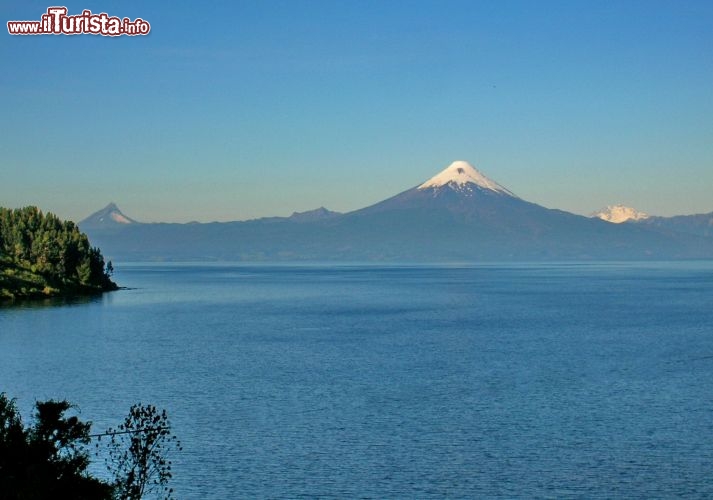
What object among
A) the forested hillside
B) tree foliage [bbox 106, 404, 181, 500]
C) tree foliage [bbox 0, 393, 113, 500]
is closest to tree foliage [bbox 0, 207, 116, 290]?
the forested hillside

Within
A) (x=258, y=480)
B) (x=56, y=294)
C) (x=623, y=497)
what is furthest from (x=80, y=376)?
(x=56, y=294)

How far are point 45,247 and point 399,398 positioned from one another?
13126 cm

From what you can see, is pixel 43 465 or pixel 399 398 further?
pixel 399 398

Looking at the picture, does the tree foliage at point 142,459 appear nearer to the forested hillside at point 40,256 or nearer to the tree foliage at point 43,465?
the tree foliage at point 43,465

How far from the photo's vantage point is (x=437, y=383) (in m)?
72.1

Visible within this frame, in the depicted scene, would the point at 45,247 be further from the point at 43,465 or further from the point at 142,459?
the point at 43,465

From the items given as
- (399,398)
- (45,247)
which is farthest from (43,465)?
(45,247)

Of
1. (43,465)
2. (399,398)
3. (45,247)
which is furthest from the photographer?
(45,247)

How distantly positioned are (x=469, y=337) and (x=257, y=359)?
106 feet

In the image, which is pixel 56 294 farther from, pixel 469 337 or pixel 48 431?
pixel 48 431

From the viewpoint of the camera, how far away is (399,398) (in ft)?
212

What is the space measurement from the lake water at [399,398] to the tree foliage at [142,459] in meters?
1.35

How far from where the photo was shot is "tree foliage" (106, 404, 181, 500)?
103 feet

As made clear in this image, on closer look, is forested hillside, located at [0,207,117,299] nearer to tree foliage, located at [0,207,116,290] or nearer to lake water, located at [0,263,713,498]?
tree foliage, located at [0,207,116,290]
